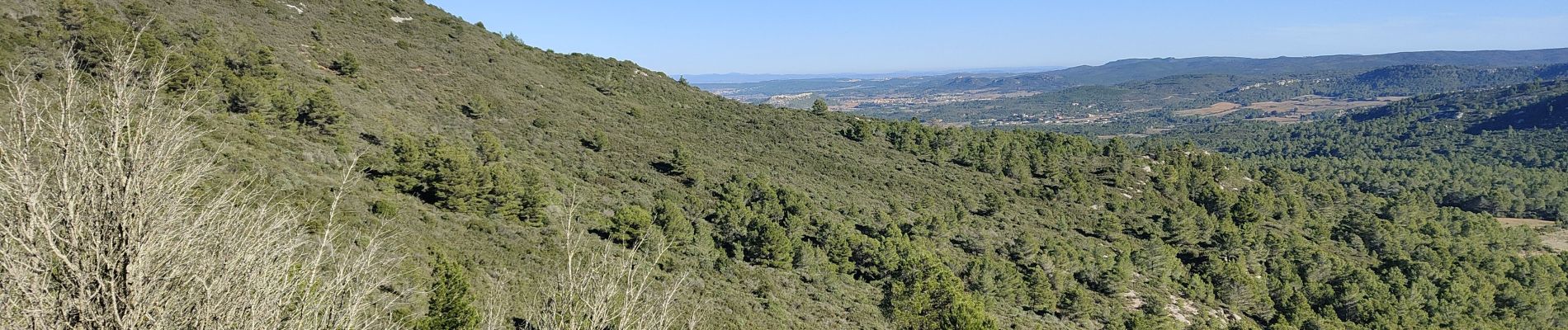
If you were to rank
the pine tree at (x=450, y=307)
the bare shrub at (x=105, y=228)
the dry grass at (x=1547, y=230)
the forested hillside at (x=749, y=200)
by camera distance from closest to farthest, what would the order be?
1. the bare shrub at (x=105, y=228)
2. the pine tree at (x=450, y=307)
3. the forested hillside at (x=749, y=200)
4. the dry grass at (x=1547, y=230)

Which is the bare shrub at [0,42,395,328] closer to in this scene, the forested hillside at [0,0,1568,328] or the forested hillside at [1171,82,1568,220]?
the forested hillside at [0,0,1568,328]

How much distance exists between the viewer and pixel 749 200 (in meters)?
27.4

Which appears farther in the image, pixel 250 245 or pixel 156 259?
pixel 250 245

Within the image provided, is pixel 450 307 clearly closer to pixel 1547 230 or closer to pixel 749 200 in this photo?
pixel 749 200

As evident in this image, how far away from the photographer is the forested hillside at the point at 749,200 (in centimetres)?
1667

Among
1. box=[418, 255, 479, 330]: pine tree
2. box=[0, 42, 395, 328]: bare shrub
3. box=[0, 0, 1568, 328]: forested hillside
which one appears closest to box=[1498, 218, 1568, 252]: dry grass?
box=[0, 0, 1568, 328]: forested hillside

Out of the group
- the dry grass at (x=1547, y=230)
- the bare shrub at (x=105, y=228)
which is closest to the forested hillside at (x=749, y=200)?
the bare shrub at (x=105, y=228)

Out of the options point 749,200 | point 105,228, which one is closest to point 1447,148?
point 749,200

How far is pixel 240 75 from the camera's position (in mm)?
22781

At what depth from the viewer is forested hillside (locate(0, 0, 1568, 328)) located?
16.7 m

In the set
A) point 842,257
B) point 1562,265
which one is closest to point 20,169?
point 842,257

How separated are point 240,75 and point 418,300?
18.4 metres

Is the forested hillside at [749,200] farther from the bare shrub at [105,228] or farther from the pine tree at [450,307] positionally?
the bare shrub at [105,228]

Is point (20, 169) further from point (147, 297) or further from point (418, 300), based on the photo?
point (418, 300)
